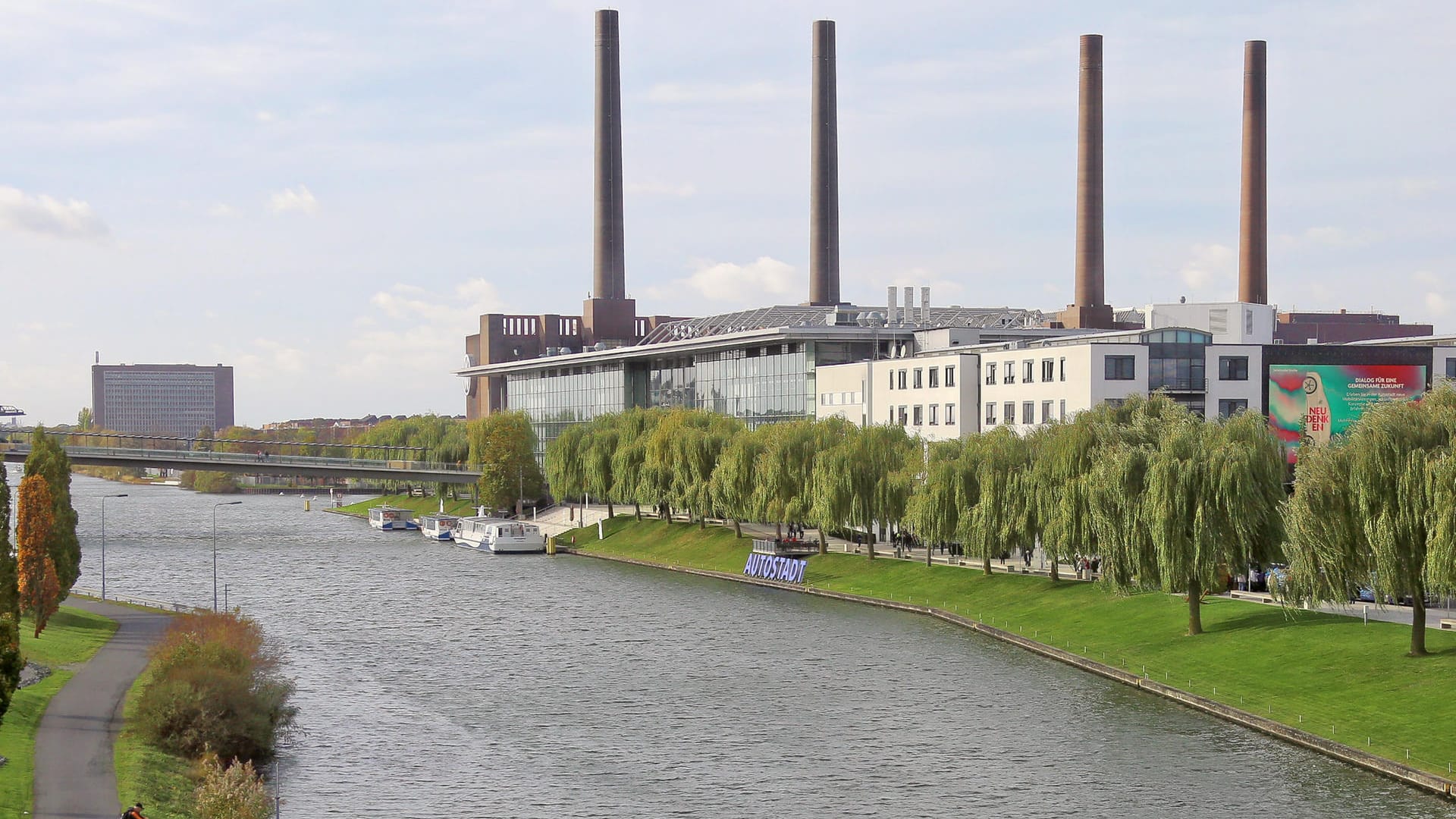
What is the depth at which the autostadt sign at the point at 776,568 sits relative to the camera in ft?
303

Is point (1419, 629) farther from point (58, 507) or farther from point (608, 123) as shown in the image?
point (608, 123)

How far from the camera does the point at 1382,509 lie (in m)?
49.2


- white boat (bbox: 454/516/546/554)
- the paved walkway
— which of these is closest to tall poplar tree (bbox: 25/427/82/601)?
the paved walkway

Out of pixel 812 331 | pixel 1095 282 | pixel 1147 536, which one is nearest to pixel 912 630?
pixel 1147 536

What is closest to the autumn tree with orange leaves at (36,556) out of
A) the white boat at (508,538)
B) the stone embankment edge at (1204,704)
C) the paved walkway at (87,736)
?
the paved walkway at (87,736)

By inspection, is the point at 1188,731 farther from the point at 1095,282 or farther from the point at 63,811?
the point at 1095,282

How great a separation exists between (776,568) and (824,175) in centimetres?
6863

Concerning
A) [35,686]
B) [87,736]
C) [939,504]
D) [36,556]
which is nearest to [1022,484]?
[939,504]

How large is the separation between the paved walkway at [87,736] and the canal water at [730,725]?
16.6ft

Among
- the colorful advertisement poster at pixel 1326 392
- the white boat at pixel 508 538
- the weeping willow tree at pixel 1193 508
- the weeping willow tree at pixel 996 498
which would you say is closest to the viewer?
the weeping willow tree at pixel 1193 508

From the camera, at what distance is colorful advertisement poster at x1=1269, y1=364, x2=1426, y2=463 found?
9181 cm

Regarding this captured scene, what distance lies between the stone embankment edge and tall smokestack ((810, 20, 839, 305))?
231 feet

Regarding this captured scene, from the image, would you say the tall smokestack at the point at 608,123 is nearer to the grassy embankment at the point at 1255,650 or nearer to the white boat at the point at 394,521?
the white boat at the point at 394,521

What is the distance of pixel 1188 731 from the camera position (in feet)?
159
